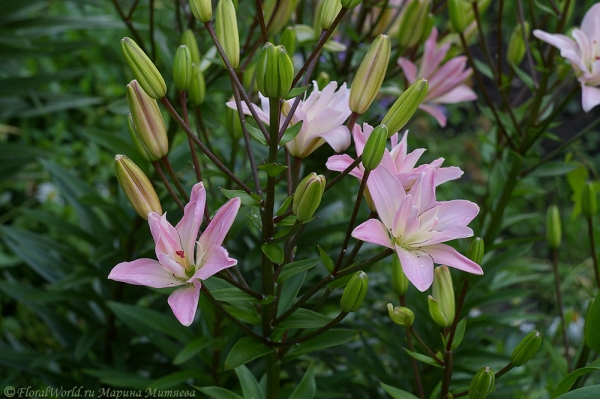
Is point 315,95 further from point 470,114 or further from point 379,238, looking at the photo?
point 470,114

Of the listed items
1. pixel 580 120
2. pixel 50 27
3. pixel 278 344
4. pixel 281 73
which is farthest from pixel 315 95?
pixel 580 120

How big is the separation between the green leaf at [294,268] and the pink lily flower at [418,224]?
0.07 metres

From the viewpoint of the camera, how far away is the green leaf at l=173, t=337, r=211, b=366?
663mm

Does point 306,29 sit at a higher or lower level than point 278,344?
higher

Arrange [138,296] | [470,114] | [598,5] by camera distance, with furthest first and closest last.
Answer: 1. [470,114]
2. [138,296]
3. [598,5]

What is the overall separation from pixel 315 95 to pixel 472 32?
507 millimetres

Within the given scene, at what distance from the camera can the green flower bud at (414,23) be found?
0.81m

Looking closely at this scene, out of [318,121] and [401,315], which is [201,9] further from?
[401,315]

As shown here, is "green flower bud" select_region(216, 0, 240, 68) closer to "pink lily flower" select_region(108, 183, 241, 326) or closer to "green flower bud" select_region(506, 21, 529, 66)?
"pink lily flower" select_region(108, 183, 241, 326)

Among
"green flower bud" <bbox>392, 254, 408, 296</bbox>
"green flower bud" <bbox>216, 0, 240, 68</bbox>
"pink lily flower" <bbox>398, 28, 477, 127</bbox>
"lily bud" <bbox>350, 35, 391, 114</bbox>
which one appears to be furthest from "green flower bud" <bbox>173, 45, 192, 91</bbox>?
"pink lily flower" <bbox>398, 28, 477, 127</bbox>

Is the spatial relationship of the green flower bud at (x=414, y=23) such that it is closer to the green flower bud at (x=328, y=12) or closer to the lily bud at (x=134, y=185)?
the green flower bud at (x=328, y=12)

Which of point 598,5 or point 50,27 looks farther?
point 50,27

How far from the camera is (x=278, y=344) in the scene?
Result: 1.75 ft

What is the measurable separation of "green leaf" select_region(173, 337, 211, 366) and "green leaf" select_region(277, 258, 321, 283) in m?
0.21
